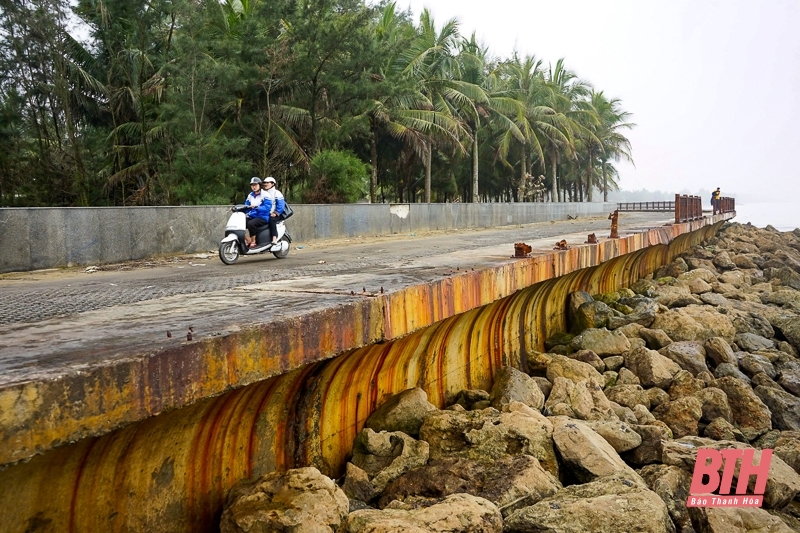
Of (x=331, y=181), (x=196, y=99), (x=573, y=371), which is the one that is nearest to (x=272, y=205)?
(x=573, y=371)

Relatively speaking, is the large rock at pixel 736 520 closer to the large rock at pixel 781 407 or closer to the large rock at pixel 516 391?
the large rock at pixel 516 391

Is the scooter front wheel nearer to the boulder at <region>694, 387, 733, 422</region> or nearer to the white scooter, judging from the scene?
the white scooter

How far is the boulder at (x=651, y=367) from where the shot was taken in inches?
275

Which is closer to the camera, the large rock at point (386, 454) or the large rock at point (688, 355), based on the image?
the large rock at point (386, 454)

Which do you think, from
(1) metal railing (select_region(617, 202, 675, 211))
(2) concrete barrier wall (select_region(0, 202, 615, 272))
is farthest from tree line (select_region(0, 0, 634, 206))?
(1) metal railing (select_region(617, 202, 675, 211))

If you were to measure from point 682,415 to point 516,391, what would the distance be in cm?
160

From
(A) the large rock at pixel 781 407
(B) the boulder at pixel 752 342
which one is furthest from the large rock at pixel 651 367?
(B) the boulder at pixel 752 342

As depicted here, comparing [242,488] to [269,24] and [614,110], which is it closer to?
[269,24]

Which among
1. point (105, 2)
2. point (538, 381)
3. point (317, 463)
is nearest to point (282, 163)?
point (105, 2)

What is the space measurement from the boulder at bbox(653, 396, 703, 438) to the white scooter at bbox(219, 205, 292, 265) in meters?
5.97

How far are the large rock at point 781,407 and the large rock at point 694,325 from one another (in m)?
1.68

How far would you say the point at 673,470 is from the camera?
174 inches

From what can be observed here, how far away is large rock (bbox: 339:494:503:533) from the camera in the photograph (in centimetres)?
305

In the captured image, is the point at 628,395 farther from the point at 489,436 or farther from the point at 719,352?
the point at 489,436
